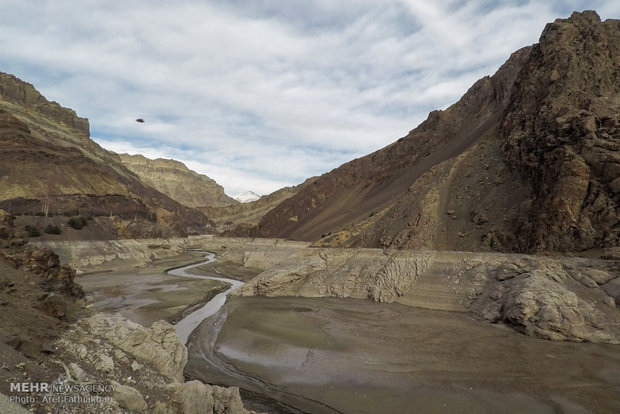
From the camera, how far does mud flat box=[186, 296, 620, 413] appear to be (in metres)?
12.5

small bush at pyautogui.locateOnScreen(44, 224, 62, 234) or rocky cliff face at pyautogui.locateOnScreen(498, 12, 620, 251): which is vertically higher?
rocky cliff face at pyautogui.locateOnScreen(498, 12, 620, 251)

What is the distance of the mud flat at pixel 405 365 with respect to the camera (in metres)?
12.5

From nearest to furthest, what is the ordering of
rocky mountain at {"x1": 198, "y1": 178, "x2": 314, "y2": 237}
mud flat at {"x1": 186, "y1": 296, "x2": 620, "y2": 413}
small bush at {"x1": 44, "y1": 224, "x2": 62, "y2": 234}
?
mud flat at {"x1": 186, "y1": 296, "x2": 620, "y2": 413}, small bush at {"x1": 44, "y1": 224, "x2": 62, "y2": 234}, rocky mountain at {"x1": 198, "y1": 178, "x2": 314, "y2": 237}

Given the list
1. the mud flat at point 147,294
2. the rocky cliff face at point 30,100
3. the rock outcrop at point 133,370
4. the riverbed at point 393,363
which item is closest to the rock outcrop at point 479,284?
the riverbed at point 393,363

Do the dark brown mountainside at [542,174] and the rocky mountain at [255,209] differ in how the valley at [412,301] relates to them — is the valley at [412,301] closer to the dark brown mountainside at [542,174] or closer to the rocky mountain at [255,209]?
the dark brown mountainside at [542,174]

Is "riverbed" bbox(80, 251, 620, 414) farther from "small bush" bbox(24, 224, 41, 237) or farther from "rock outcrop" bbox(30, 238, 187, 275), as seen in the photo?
"small bush" bbox(24, 224, 41, 237)

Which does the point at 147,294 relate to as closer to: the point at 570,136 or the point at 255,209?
the point at 570,136

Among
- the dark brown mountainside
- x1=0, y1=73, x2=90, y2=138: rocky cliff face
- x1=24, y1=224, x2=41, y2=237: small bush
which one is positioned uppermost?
x1=0, y1=73, x2=90, y2=138: rocky cliff face

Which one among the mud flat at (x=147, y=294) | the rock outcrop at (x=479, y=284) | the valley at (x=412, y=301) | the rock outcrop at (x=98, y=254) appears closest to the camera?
Answer: the valley at (x=412, y=301)

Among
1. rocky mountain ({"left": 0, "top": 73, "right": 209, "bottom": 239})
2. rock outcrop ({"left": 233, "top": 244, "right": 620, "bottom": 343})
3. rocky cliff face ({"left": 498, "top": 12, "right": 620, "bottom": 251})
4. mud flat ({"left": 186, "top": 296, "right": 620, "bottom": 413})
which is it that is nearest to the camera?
mud flat ({"left": 186, "top": 296, "right": 620, "bottom": 413})

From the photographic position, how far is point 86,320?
34.8 ft

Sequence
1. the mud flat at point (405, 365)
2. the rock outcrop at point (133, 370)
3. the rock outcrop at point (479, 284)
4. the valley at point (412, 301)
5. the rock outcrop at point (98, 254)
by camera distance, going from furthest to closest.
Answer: the rock outcrop at point (98, 254), the rock outcrop at point (479, 284), the mud flat at point (405, 365), the valley at point (412, 301), the rock outcrop at point (133, 370)

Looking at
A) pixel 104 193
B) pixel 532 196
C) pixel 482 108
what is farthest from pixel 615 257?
pixel 104 193

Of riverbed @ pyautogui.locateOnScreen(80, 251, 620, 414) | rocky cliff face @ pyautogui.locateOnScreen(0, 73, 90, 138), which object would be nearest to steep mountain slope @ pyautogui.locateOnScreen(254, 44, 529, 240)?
riverbed @ pyautogui.locateOnScreen(80, 251, 620, 414)
